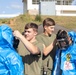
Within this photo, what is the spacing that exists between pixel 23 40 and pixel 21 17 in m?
30.1

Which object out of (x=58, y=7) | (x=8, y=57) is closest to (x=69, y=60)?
(x=8, y=57)

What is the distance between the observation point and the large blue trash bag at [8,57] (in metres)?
3.87

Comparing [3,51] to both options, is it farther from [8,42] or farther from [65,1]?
[65,1]

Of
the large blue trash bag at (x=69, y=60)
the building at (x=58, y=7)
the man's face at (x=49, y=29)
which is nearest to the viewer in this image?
the large blue trash bag at (x=69, y=60)

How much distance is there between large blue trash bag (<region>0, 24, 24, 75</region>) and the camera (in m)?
3.87

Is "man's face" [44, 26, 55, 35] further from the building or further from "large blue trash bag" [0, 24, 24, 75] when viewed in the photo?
the building

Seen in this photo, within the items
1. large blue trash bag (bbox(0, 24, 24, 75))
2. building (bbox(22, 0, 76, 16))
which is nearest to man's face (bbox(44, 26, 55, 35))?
large blue trash bag (bbox(0, 24, 24, 75))

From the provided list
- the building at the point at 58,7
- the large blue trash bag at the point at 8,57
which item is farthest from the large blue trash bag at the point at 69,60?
the building at the point at 58,7

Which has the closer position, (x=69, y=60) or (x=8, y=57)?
(x=8, y=57)

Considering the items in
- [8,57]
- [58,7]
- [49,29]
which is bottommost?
[58,7]

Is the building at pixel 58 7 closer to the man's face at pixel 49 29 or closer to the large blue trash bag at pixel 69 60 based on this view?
the man's face at pixel 49 29

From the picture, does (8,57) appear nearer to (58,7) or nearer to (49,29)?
(49,29)

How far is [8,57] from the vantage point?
3887 mm

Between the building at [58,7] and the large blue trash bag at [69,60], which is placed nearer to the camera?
the large blue trash bag at [69,60]
